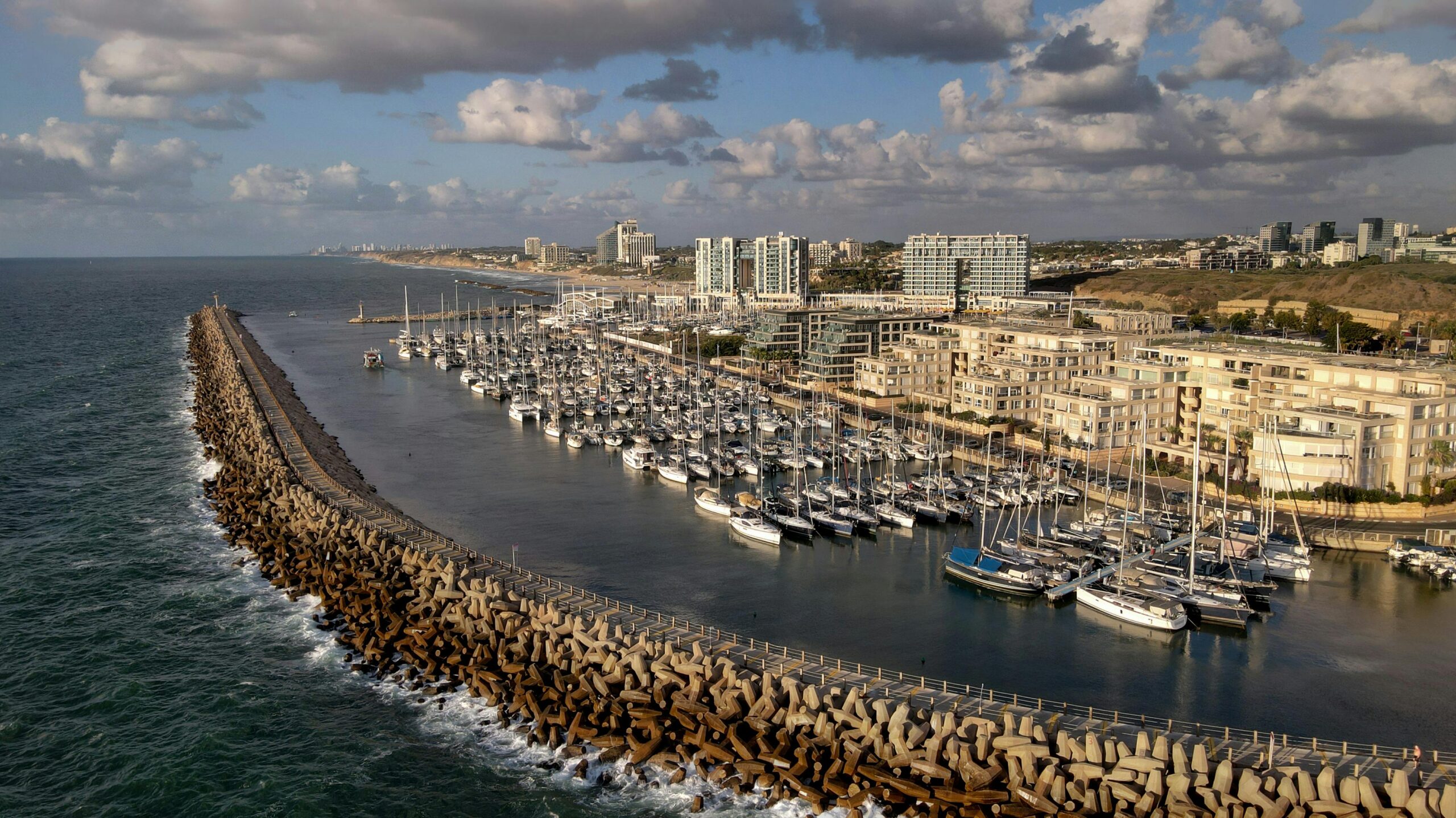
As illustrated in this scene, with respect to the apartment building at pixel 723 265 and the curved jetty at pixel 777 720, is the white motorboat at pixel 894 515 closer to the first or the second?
the curved jetty at pixel 777 720

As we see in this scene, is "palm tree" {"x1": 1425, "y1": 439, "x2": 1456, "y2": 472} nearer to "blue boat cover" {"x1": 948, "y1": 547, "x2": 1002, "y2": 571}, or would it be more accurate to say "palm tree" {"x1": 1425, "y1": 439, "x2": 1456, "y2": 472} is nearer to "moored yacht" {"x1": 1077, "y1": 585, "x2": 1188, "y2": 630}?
"moored yacht" {"x1": 1077, "y1": 585, "x2": 1188, "y2": 630}

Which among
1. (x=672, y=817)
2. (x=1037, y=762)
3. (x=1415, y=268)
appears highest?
(x=1415, y=268)

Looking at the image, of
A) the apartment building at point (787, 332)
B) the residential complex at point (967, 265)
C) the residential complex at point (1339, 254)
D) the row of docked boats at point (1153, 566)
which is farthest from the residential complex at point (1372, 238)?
the row of docked boats at point (1153, 566)

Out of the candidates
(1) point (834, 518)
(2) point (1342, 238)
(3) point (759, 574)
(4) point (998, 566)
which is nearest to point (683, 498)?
(1) point (834, 518)

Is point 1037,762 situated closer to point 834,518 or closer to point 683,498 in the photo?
point 834,518

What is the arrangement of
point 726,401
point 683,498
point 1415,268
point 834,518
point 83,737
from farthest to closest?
point 1415,268
point 726,401
point 683,498
point 834,518
point 83,737

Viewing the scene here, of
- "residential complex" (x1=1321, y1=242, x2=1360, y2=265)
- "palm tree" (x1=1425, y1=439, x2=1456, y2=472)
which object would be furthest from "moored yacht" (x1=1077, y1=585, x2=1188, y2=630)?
"residential complex" (x1=1321, y1=242, x2=1360, y2=265)
